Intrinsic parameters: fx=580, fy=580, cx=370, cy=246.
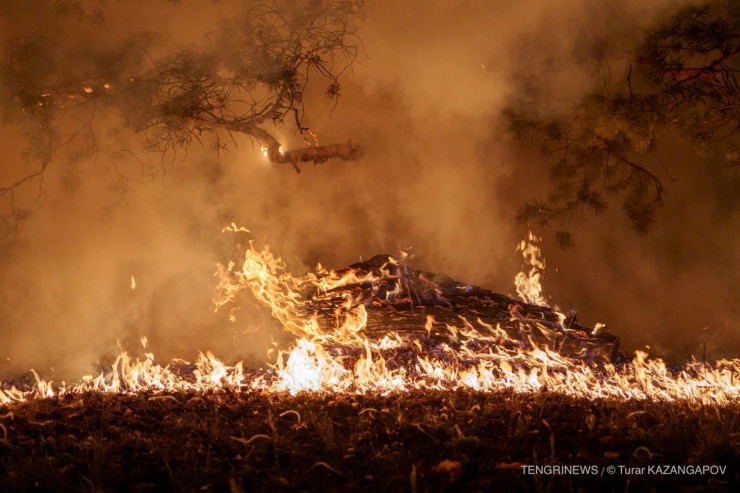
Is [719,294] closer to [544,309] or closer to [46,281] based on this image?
[544,309]

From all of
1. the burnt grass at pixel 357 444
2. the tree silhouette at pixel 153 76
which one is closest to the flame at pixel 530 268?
the tree silhouette at pixel 153 76

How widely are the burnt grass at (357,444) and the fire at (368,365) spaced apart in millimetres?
945

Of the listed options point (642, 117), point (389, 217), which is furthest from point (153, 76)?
point (642, 117)

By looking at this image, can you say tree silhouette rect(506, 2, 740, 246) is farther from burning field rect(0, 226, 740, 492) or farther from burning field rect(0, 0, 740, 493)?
burning field rect(0, 226, 740, 492)

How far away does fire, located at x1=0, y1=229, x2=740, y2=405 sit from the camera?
579cm

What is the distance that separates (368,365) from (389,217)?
3.28 m

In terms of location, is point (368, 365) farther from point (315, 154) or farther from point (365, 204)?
point (315, 154)

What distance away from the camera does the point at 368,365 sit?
620 centimetres

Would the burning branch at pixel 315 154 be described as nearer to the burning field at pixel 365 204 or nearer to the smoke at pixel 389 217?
the burning field at pixel 365 204

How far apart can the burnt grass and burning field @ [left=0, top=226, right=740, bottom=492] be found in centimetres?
1

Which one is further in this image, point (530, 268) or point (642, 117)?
point (530, 268)

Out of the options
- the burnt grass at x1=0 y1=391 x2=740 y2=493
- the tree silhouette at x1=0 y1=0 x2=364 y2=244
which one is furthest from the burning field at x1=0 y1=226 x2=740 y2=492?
the tree silhouette at x1=0 y1=0 x2=364 y2=244

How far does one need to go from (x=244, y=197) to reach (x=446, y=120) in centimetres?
329

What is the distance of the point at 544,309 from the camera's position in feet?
25.3
